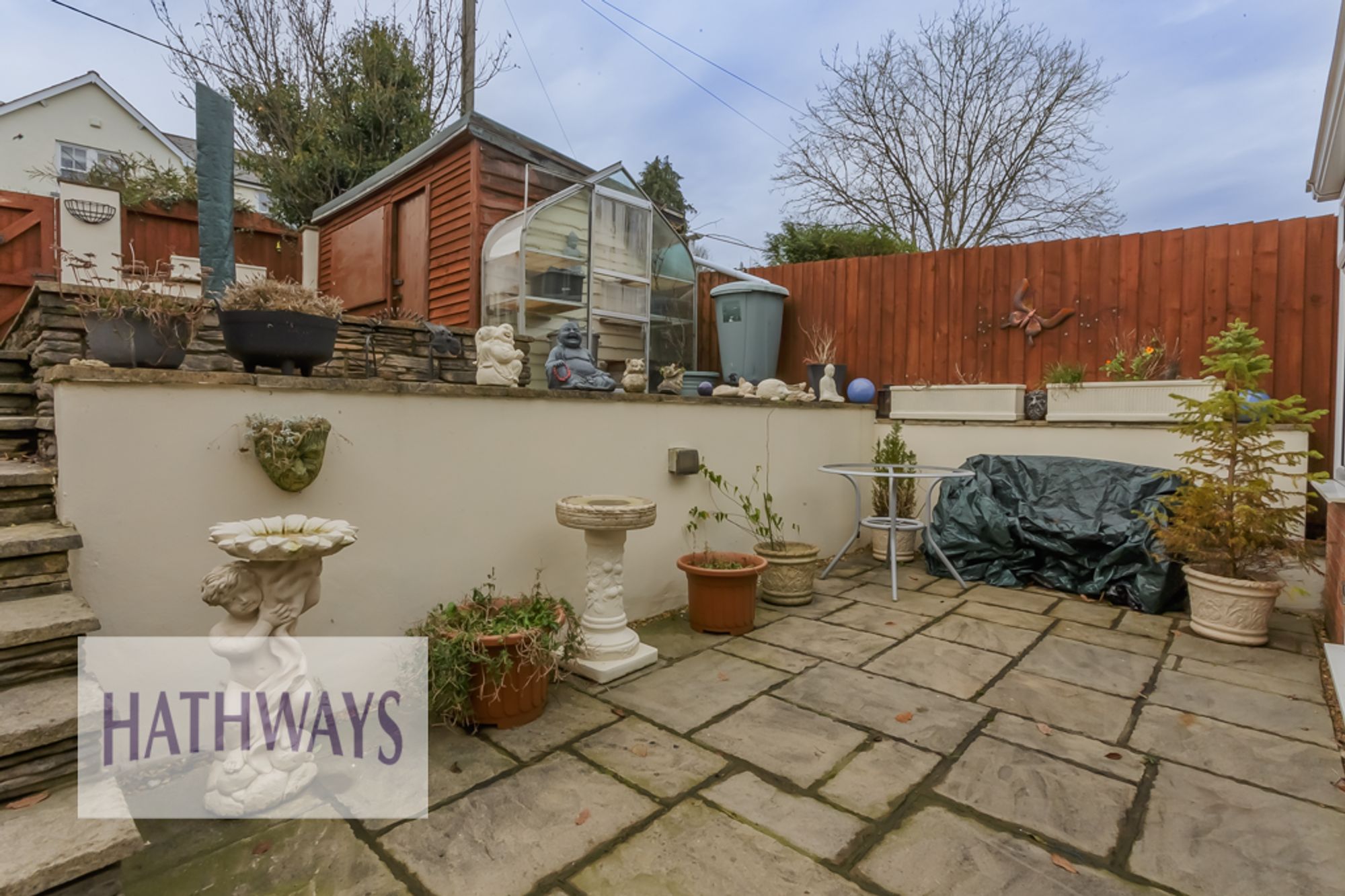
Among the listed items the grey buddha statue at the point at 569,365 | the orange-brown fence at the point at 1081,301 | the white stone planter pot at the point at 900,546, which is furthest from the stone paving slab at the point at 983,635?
the orange-brown fence at the point at 1081,301

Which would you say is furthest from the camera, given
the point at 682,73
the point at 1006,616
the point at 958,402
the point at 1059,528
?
the point at 682,73

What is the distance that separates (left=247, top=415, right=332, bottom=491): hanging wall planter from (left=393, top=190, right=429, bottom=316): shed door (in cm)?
431

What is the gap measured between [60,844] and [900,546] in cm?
437

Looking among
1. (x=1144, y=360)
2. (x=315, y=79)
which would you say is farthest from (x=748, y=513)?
(x=315, y=79)

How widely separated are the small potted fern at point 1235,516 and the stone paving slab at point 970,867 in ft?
7.20

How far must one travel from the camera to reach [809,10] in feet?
26.8

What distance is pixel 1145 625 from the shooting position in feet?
10.6

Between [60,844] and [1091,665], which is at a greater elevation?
[60,844]

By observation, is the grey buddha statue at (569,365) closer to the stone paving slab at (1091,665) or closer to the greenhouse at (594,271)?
the greenhouse at (594,271)

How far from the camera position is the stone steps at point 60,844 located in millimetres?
1121

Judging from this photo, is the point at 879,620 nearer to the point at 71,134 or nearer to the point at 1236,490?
the point at 1236,490

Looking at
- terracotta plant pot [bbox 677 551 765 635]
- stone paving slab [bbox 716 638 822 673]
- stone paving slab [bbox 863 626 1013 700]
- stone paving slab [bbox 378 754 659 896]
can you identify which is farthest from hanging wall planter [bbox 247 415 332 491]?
stone paving slab [bbox 863 626 1013 700]

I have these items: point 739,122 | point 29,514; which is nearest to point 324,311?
point 29,514

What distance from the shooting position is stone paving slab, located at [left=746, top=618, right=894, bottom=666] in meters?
2.78
